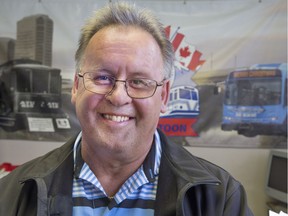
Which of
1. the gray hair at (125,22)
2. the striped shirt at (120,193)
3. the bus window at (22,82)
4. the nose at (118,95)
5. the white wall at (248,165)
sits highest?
the gray hair at (125,22)

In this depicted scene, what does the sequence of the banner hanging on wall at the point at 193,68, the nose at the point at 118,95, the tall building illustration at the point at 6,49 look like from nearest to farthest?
the nose at the point at 118,95 < the banner hanging on wall at the point at 193,68 < the tall building illustration at the point at 6,49

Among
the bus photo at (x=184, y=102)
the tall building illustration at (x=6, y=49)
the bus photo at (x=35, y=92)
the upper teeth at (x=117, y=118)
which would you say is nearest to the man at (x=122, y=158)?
the upper teeth at (x=117, y=118)

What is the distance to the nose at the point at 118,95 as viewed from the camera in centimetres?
74

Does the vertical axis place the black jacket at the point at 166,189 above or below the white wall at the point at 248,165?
above

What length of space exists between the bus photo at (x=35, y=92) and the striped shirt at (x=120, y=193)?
1545 millimetres

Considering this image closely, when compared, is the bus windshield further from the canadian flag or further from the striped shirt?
the striped shirt

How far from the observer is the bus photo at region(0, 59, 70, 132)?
230cm

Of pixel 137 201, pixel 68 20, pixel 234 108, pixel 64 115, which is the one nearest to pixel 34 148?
pixel 64 115

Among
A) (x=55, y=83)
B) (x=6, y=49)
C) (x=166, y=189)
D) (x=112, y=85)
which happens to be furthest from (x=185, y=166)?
(x=6, y=49)

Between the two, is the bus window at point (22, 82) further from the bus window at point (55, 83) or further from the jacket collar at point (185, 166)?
the jacket collar at point (185, 166)

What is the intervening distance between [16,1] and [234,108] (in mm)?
1833

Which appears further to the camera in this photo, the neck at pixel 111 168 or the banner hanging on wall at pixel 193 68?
the banner hanging on wall at pixel 193 68

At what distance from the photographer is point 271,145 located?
Result: 220 cm

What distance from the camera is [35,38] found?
7.47 ft
